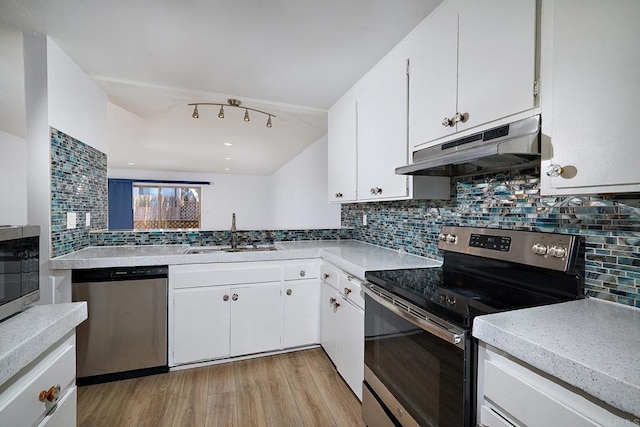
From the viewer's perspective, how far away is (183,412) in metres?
1.73

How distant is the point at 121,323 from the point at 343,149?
2.10m

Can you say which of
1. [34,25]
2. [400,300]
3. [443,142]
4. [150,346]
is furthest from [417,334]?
[34,25]

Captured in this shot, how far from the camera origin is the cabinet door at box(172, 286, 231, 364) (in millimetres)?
2115

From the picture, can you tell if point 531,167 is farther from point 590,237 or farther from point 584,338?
point 584,338

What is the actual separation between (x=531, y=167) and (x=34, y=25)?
271cm

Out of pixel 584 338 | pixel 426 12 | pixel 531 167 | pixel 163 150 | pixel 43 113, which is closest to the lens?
pixel 584 338

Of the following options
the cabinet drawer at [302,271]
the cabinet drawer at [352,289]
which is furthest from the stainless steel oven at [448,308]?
the cabinet drawer at [302,271]

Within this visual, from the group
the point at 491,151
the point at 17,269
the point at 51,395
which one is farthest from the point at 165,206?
the point at 491,151

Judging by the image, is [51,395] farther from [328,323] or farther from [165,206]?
[165,206]

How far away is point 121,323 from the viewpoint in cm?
199

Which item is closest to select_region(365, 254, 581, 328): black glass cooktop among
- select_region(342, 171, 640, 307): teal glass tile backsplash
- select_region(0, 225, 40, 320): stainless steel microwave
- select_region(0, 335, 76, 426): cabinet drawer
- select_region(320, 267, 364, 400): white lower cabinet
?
select_region(342, 171, 640, 307): teal glass tile backsplash

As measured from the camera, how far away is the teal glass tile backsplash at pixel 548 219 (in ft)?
3.16

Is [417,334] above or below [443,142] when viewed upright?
below

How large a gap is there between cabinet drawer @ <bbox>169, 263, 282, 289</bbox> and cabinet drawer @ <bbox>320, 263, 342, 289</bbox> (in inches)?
13.9
